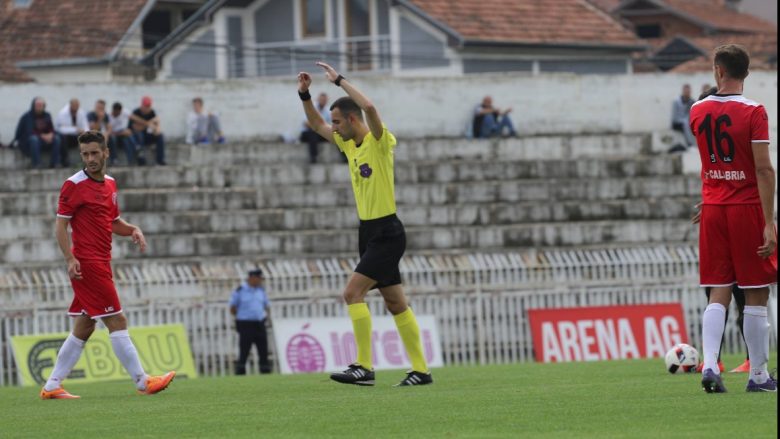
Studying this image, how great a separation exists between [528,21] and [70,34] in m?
14.7

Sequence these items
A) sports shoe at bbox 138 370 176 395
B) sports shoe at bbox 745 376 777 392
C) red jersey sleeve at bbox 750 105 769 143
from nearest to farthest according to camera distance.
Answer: red jersey sleeve at bbox 750 105 769 143 < sports shoe at bbox 745 376 777 392 < sports shoe at bbox 138 370 176 395

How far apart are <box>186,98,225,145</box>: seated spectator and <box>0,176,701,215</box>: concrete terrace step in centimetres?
269

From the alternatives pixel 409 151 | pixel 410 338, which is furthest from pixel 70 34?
pixel 410 338

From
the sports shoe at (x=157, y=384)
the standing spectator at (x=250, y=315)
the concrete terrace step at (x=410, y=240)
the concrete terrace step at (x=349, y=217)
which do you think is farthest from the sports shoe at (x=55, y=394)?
the concrete terrace step at (x=349, y=217)

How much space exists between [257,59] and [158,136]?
48.7 ft

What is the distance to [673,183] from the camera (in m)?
28.9

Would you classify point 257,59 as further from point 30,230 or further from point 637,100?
point 30,230

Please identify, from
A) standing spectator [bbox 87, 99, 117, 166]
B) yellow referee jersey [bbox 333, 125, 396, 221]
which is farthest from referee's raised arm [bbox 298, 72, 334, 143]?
standing spectator [bbox 87, 99, 117, 166]

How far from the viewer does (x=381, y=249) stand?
12.5m

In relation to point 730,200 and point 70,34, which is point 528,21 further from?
point 730,200

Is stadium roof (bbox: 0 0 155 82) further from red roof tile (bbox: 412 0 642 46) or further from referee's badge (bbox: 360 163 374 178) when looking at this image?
referee's badge (bbox: 360 163 374 178)

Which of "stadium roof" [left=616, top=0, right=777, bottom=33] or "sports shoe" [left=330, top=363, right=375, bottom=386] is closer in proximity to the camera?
"sports shoe" [left=330, top=363, right=375, bottom=386]

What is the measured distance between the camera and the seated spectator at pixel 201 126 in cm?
3069

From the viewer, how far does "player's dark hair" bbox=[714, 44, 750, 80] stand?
10062 millimetres
